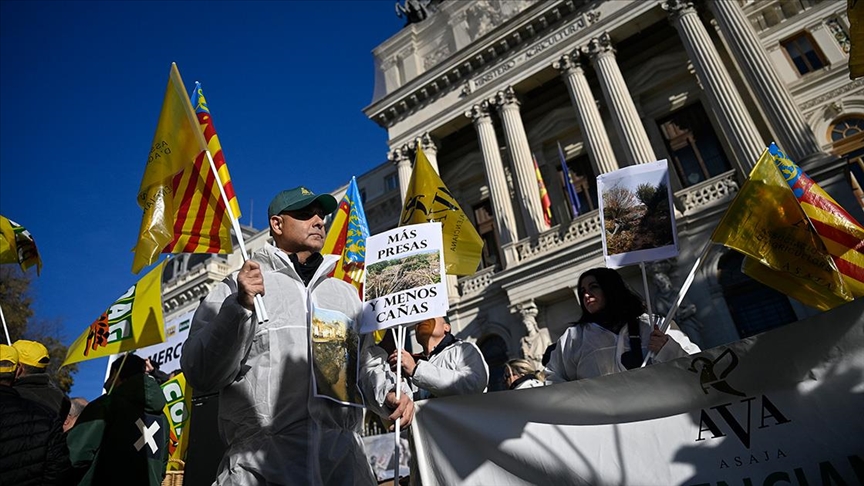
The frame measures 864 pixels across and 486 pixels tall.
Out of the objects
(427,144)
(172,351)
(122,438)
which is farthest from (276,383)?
(427,144)

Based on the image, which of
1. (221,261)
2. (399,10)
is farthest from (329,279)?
(221,261)

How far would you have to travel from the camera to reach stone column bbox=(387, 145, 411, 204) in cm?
1891

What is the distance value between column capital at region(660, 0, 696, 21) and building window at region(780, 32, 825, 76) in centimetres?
310

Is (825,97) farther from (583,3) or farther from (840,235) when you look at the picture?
(840,235)

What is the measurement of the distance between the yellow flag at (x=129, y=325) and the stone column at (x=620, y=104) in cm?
1212

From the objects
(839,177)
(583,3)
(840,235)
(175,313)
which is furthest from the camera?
(175,313)

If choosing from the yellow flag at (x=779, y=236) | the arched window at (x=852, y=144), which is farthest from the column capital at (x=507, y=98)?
the yellow flag at (x=779, y=236)

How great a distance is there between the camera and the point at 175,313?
29.6 metres

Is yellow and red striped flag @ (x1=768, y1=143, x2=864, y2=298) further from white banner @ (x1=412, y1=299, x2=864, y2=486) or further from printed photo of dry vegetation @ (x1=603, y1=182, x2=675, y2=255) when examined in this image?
white banner @ (x1=412, y1=299, x2=864, y2=486)

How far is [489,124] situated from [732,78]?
775 centimetres

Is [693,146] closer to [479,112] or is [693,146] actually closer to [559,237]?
[559,237]

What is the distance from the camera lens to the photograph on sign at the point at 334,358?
2162mm

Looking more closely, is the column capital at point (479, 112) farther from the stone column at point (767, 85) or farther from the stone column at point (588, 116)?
the stone column at point (767, 85)

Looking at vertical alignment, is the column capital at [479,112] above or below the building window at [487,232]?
above
